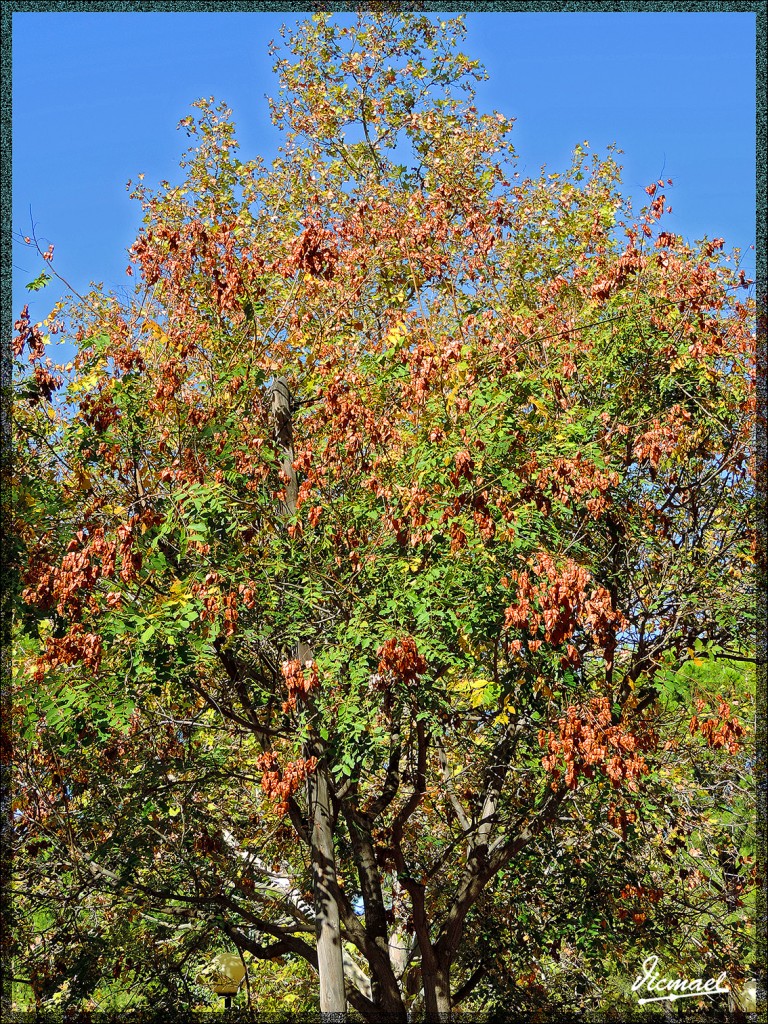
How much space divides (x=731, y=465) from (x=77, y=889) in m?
7.09

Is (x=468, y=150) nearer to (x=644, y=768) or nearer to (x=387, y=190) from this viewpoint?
(x=387, y=190)

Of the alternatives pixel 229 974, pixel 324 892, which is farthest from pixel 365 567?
pixel 229 974

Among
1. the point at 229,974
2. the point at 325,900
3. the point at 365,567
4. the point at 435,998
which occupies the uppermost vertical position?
the point at 365,567

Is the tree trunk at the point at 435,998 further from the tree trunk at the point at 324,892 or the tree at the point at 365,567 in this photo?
the tree trunk at the point at 324,892

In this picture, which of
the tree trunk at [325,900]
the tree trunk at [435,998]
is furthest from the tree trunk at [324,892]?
the tree trunk at [435,998]

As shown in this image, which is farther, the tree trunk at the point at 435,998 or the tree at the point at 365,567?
the tree trunk at the point at 435,998

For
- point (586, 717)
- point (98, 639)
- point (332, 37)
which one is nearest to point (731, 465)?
point (586, 717)

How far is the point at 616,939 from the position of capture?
9.83 metres

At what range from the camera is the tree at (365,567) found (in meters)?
7.52
